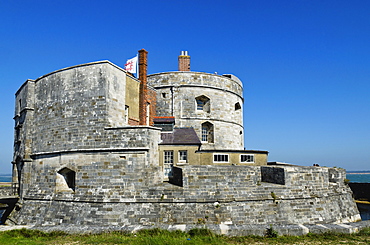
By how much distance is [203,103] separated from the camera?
26469 millimetres

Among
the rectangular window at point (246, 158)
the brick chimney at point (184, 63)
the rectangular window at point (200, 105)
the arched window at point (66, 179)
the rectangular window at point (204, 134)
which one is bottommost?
the arched window at point (66, 179)

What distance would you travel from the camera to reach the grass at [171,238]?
10055 mm

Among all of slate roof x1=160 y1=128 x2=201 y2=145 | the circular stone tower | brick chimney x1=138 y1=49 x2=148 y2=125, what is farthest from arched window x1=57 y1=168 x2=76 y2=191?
the circular stone tower

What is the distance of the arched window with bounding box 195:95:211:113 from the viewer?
26094 mm

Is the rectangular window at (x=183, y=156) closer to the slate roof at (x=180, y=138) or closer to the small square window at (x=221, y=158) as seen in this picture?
the slate roof at (x=180, y=138)

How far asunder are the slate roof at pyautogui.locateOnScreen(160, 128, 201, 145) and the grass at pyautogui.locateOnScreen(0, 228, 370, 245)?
8.84 metres

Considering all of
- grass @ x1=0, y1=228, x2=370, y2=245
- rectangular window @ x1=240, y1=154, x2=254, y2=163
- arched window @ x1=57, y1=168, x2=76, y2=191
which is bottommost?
grass @ x1=0, y1=228, x2=370, y2=245

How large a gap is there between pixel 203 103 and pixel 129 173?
38.8ft

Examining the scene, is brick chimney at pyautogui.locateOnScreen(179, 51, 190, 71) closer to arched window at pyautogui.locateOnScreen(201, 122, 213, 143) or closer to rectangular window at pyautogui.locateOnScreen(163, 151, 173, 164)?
arched window at pyautogui.locateOnScreen(201, 122, 213, 143)

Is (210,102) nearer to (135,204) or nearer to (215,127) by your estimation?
(215,127)

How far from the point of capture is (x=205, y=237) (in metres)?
10.4

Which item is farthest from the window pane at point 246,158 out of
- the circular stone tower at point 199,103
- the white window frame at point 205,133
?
the white window frame at point 205,133

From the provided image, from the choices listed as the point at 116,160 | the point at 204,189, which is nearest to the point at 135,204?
the point at 116,160

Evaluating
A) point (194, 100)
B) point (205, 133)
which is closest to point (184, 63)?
point (194, 100)
